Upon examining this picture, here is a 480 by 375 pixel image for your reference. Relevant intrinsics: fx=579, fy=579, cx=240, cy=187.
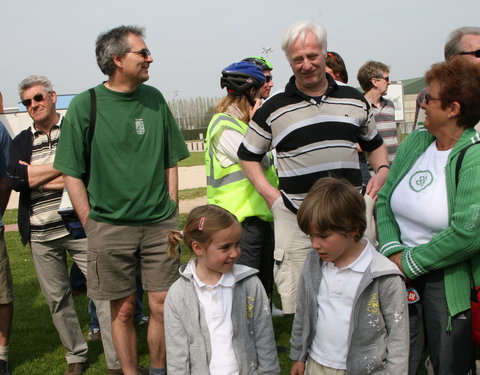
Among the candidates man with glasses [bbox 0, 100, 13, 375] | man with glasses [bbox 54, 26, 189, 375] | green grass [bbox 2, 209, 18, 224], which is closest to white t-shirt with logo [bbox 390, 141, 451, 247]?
man with glasses [bbox 54, 26, 189, 375]

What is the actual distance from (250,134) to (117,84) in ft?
3.30

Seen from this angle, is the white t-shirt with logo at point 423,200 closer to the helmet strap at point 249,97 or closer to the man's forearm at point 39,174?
the helmet strap at point 249,97

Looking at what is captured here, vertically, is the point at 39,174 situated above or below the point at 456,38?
below

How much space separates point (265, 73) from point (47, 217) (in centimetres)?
215

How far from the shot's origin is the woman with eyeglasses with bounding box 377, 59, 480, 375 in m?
2.64

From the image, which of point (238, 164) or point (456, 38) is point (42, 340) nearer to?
point (238, 164)

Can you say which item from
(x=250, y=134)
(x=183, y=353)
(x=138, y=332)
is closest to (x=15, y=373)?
(x=138, y=332)

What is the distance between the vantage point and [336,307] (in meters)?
2.78

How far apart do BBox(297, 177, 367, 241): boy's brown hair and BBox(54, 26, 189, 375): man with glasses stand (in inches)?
61.5

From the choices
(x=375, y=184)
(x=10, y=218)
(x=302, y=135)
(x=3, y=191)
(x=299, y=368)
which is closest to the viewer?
(x=299, y=368)

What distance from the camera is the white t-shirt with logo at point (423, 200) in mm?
2742

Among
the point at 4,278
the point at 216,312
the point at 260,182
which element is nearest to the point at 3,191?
the point at 4,278

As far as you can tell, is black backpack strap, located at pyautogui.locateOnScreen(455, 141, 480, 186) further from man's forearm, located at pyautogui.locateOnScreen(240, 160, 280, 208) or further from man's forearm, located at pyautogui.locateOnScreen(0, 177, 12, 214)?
man's forearm, located at pyautogui.locateOnScreen(0, 177, 12, 214)

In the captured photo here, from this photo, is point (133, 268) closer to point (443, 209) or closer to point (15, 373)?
point (15, 373)
